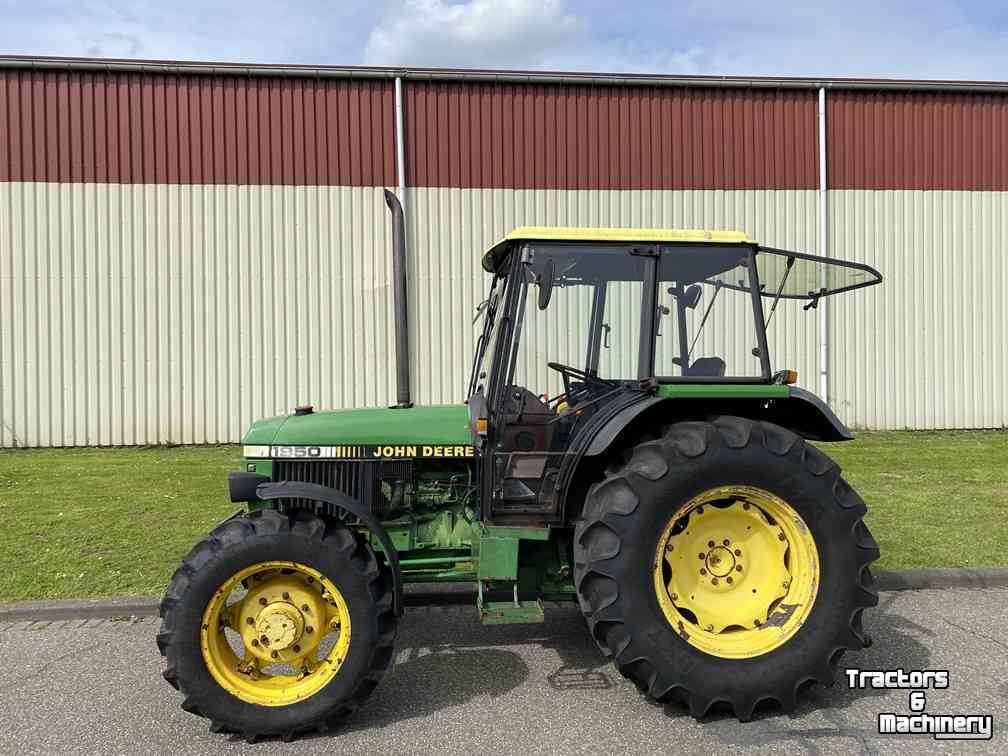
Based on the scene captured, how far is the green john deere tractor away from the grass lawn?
205cm

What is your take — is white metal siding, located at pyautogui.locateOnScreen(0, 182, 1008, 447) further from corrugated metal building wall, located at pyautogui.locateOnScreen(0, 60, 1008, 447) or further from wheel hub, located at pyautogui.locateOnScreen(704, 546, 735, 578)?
wheel hub, located at pyautogui.locateOnScreen(704, 546, 735, 578)

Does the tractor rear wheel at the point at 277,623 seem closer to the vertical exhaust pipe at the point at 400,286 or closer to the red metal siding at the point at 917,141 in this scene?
the vertical exhaust pipe at the point at 400,286

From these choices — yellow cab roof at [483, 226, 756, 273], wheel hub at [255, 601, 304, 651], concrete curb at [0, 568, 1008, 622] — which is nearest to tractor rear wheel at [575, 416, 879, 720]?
yellow cab roof at [483, 226, 756, 273]

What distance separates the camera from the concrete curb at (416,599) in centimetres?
453

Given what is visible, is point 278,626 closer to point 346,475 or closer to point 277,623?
point 277,623

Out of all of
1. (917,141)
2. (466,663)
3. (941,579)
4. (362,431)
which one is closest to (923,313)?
(917,141)

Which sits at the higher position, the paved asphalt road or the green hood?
the green hood

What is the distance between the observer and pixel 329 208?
37.7ft

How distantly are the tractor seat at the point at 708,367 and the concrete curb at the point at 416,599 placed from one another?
219 cm

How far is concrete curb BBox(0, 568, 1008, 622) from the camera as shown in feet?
14.9

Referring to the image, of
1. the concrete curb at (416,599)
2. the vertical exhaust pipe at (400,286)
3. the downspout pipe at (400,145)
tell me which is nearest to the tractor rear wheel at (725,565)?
the concrete curb at (416,599)

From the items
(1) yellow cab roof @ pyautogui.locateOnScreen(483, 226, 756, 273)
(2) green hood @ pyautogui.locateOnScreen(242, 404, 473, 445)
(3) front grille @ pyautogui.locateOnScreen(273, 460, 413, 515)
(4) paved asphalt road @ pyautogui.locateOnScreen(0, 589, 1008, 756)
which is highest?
(1) yellow cab roof @ pyautogui.locateOnScreen(483, 226, 756, 273)

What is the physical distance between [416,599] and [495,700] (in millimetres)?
1452

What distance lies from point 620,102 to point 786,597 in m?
10.0
